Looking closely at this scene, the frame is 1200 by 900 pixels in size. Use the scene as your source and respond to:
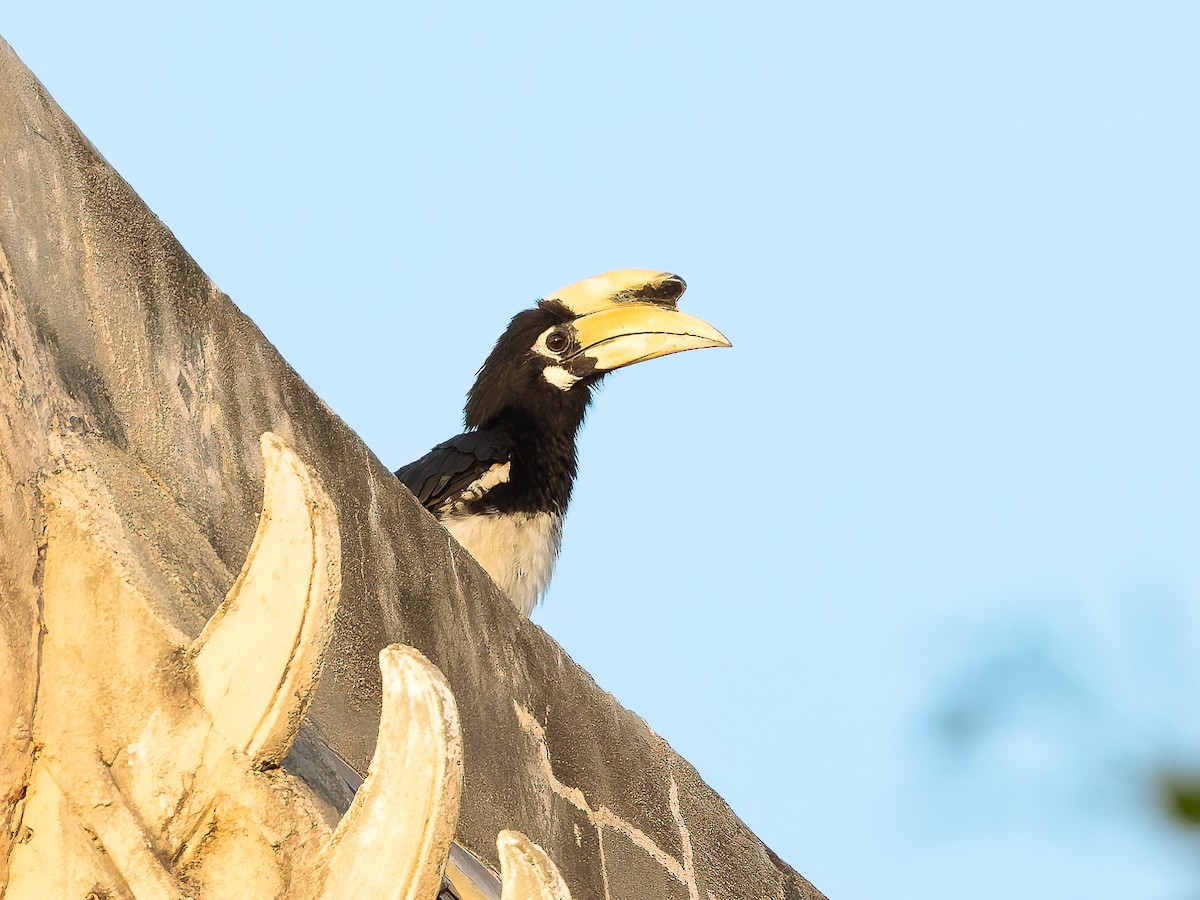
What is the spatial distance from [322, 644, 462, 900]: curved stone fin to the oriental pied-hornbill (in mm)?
3318

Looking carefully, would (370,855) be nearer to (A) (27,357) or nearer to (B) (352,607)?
(A) (27,357)

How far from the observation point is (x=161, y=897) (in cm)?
150

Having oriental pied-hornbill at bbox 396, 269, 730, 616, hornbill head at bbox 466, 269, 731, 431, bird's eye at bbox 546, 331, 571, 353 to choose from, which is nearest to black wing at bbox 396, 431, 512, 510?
oriental pied-hornbill at bbox 396, 269, 730, 616

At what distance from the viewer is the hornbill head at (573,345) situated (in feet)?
17.5

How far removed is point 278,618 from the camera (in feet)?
5.01

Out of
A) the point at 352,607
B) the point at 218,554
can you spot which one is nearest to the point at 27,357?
the point at 218,554

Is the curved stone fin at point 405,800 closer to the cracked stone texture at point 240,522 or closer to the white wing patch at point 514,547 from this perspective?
the cracked stone texture at point 240,522

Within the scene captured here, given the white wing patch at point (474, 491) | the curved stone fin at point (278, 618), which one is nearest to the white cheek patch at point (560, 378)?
the white wing patch at point (474, 491)

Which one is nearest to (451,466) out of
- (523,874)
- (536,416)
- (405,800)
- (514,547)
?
(514,547)

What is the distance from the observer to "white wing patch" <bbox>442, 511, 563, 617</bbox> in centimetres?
500

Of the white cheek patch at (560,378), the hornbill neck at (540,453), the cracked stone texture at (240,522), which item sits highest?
the white cheek patch at (560,378)

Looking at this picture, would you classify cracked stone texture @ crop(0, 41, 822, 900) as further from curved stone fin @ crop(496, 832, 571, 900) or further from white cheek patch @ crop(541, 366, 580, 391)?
white cheek patch @ crop(541, 366, 580, 391)

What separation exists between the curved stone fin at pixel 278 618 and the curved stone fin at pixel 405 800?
0.10m

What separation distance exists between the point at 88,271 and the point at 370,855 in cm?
87
